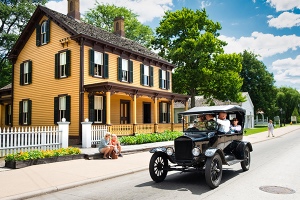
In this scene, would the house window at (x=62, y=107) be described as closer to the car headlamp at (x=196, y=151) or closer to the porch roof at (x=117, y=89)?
the porch roof at (x=117, y=89)

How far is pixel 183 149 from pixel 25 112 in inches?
739

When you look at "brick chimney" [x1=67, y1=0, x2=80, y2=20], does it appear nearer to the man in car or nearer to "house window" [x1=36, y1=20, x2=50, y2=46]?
"house window" [x1=36, y1=20, x2=50, y2=46]

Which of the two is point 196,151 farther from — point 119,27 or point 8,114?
point 8,114

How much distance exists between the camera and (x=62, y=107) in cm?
1988

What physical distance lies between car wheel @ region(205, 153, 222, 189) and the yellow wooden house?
11.4 metres

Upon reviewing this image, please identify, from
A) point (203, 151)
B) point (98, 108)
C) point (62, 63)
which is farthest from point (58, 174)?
point (62, 63)

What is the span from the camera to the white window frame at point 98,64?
20.0 meters

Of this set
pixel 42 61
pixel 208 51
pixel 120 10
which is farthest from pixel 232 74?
pixel 120 10

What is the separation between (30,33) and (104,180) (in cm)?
1869

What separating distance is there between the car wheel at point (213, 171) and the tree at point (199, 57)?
2365 centimetres

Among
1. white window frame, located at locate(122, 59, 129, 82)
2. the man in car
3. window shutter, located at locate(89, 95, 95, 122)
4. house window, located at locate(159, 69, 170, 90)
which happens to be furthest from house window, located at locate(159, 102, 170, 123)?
the man in car

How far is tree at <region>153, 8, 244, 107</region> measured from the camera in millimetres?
31095

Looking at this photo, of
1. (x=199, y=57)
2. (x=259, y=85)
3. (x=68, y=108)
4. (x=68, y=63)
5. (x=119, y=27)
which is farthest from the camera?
(x=259, y=85)

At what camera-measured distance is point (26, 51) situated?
23.4m
